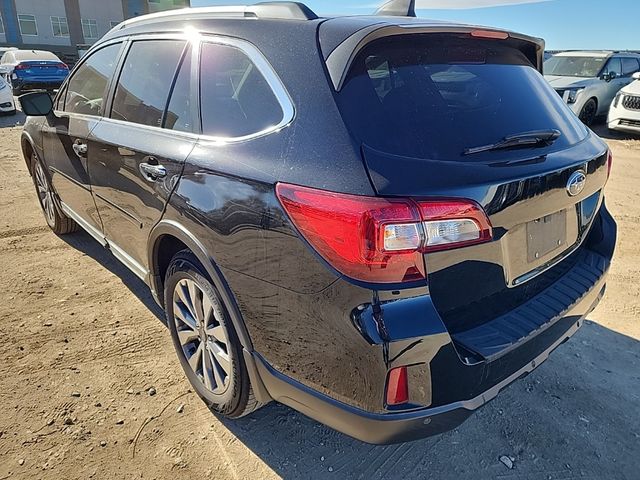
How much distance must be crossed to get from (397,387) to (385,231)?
51 cm

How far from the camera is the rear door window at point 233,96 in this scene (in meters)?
1.88

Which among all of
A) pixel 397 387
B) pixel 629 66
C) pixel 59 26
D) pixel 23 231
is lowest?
pixel 23 231

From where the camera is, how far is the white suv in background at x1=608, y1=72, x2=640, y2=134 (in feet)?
32.1

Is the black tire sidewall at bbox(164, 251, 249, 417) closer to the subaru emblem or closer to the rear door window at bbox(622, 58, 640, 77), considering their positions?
the subaru emblem

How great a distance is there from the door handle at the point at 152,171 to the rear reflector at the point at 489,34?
1.50m

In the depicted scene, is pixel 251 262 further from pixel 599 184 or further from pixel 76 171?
pixel 76 171

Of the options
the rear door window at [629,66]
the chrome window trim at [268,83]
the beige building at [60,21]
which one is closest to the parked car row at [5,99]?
the chrome window trim at [268,83]

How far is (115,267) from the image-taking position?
13.0ft

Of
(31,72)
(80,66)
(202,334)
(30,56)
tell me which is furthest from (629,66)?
(30,56)

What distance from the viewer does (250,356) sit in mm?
1964

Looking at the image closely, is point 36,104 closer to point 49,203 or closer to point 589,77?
point 49,203

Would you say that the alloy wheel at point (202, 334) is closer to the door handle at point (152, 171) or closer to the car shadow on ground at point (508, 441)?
the car shadow on ground at point (508, 441)

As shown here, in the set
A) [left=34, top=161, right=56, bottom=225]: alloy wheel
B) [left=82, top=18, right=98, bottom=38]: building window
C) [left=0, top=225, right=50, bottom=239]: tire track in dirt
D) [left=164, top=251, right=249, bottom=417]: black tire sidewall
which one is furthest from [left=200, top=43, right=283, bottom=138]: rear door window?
[left=82, top=18, right=98, bottom=38]: building window

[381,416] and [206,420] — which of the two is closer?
[381,416]
